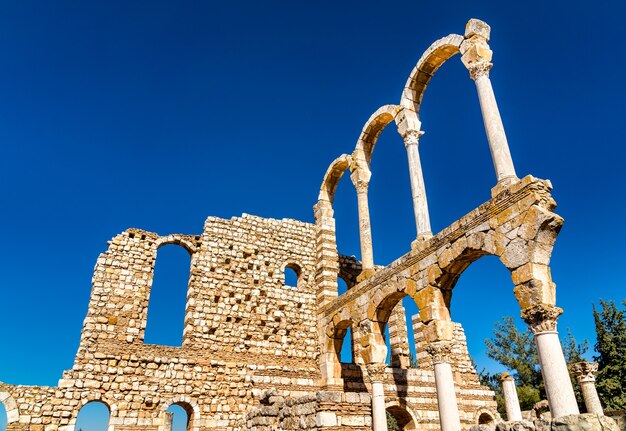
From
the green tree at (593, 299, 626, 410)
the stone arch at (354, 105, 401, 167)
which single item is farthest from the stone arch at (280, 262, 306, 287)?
the green tree at (593, 299, 626, 410)

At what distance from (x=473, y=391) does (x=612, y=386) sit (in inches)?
317

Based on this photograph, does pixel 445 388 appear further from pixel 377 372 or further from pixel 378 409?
pixel 378 409

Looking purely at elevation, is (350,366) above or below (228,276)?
below

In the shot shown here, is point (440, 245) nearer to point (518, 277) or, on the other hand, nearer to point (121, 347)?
point (518, 277)

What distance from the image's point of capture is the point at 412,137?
14117 millimetres

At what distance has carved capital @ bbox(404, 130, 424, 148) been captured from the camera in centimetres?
1407

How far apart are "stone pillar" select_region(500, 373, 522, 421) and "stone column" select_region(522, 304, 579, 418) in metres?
10.3

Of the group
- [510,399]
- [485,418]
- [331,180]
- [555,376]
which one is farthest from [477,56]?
[485,418]

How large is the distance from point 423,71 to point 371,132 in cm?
330

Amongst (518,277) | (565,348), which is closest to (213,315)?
(518,277)

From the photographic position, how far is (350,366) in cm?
1587

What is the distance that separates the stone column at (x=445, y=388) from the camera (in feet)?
32.9

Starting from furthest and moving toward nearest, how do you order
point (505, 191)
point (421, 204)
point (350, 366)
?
point (350, 366), point (421, 204), point (505, 191)

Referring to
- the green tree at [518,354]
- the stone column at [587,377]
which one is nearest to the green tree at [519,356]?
the green tree at [518,354]
